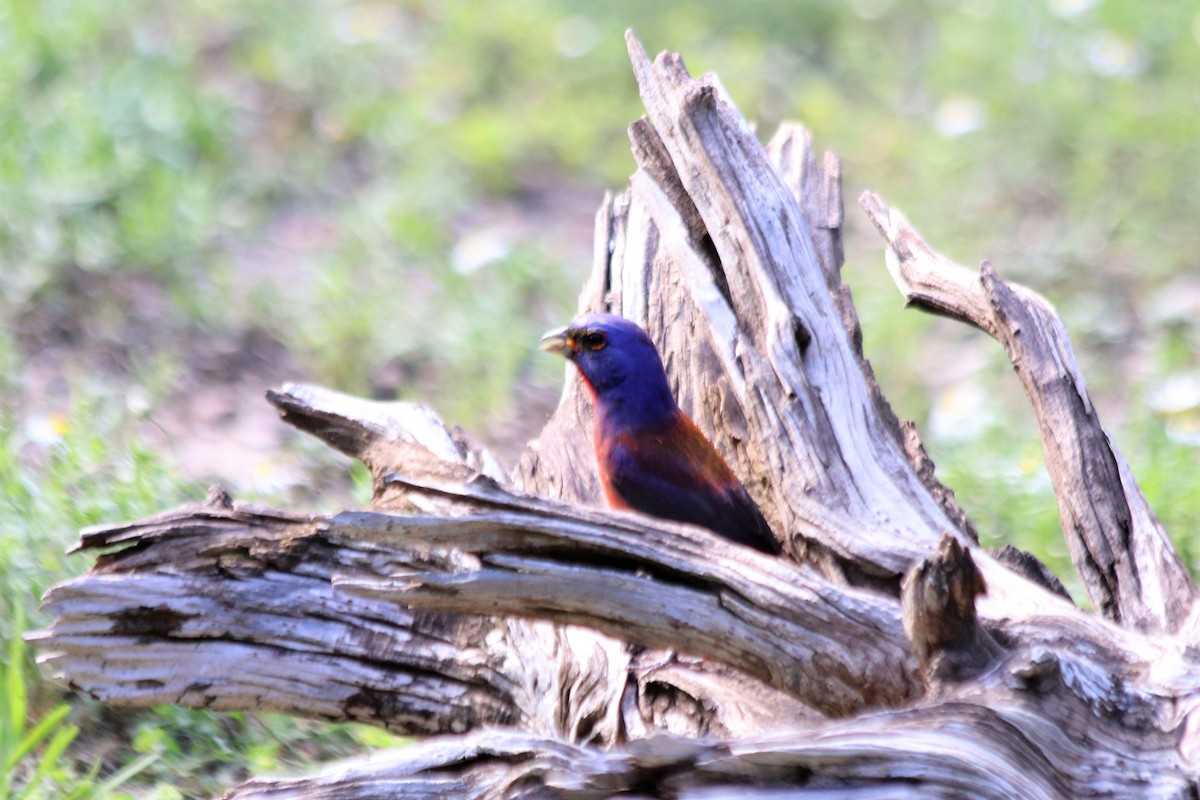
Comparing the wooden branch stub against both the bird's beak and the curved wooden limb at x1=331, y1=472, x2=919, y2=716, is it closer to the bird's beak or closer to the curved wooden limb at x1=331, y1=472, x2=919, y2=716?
the curved wooden limb at x1=331, y1=472, x2=919, y2=716

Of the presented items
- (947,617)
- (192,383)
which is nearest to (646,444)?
(947,617)

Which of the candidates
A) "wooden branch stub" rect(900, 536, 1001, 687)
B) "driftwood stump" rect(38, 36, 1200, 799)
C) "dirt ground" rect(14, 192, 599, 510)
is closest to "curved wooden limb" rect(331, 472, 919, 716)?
"driftwood stump" rect(38, 36, 1200, 799)

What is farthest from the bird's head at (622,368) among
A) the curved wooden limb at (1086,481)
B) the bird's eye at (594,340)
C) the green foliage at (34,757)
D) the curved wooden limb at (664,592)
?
the green foliage at (34,757)

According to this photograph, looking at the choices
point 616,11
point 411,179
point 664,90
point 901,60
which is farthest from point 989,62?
point 664,90

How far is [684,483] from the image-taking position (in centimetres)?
316

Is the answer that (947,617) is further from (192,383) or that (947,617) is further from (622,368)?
(192,383)

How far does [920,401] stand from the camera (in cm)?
552

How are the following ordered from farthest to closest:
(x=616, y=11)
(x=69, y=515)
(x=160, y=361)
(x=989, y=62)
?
(x=616, y=11)
(x=989, y=62)
(x=160, y=361)
(x=69, y=515)

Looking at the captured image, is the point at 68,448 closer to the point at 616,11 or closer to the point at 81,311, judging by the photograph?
the point at 81,311

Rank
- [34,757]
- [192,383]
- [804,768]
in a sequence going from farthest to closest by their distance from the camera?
1. [192,383]
2. [34,757]
3. [804,768]

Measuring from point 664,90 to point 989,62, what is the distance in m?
4.55

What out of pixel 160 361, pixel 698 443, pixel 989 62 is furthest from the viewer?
pixel 989 62

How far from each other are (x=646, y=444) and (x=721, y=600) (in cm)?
96

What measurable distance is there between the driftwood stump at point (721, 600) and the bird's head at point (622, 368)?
0.16m
